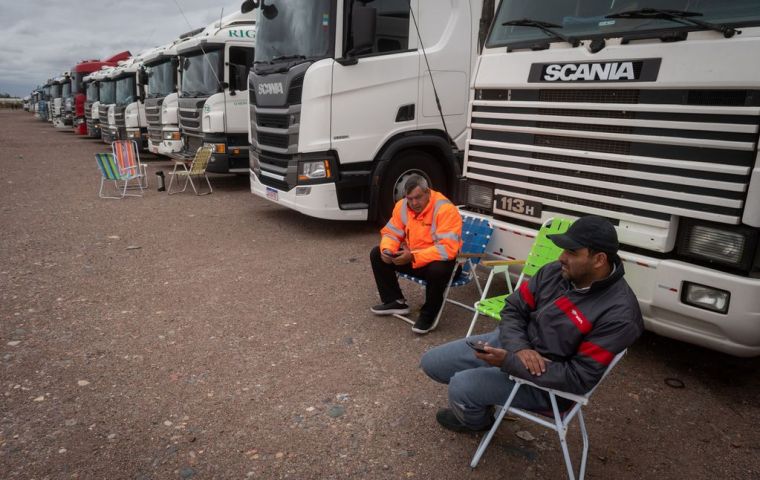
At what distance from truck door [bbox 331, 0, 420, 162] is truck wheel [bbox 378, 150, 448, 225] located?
1.20ft

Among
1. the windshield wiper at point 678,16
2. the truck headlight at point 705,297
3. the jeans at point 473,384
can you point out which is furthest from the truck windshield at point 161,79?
the truck headlight at point 705,297

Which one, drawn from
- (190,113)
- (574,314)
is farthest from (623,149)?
(190,113)

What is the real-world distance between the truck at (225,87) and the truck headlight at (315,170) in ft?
A: 14.3

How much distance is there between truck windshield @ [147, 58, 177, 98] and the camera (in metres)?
13.3

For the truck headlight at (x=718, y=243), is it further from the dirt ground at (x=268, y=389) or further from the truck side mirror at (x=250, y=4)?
the truck side mirror at (x=250, y=4)

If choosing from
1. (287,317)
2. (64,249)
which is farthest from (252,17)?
(287,317)

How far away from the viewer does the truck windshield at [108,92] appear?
19.4 meters

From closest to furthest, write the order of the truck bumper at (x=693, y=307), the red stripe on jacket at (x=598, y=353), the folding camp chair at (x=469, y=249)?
the red stripe on jacket at (x=598, y=353)
the truck bumper at (x=693, y=307)
the folding camp chair at (x=469, y=249)

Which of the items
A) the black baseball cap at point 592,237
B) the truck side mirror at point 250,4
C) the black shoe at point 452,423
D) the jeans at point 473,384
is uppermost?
the truck side mirror at point 250,4

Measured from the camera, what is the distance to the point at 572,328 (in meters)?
2.50

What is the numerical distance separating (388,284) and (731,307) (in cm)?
245

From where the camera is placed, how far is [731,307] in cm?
302

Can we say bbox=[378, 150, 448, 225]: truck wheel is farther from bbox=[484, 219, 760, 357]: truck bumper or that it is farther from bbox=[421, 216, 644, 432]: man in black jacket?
bbox=[421, 216, 644, 432]: man in black jacket

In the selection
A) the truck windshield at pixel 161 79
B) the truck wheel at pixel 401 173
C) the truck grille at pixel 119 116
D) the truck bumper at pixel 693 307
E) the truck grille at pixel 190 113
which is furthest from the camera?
the truck grille at pixel 119 116
